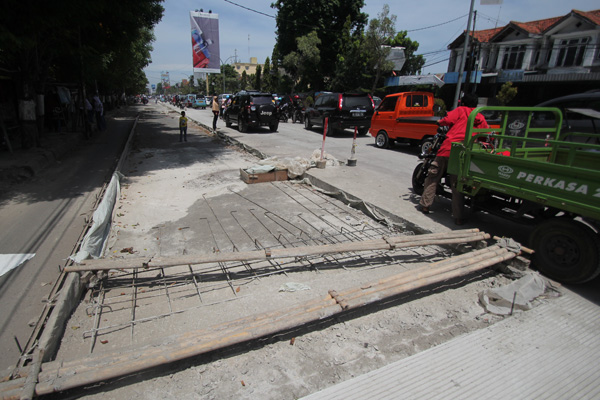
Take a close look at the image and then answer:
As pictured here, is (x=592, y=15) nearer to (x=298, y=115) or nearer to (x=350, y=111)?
(x=298, y=115)

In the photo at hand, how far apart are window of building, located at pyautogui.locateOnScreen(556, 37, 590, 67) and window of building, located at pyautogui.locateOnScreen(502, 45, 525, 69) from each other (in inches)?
112

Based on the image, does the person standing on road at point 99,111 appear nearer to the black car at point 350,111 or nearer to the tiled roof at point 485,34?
the black car at point 350,111

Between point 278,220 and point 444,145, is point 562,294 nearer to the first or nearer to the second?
point 444,145

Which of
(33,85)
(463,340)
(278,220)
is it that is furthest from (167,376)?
(33,85)

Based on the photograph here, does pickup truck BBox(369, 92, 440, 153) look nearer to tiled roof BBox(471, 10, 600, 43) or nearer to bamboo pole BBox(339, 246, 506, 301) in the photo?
bamboo pole BBox(339, 246, 506, 301)

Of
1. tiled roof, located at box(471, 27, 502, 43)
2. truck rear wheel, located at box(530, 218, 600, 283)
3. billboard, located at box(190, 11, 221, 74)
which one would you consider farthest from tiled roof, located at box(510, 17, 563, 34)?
billboard, located at box(190, 11, 221, 74)

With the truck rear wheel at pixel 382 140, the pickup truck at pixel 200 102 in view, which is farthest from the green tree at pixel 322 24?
the truck rear wheel at pixel 382 140

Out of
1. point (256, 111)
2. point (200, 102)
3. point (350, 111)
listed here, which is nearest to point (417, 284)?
point (350, 111)

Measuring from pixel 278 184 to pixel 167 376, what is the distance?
5618mm

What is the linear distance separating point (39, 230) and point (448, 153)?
658cm

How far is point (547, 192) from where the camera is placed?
3.53 m

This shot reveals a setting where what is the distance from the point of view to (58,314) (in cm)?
274

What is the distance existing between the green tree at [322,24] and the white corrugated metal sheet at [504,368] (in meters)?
36.9

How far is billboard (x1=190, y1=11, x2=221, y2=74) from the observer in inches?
1849
